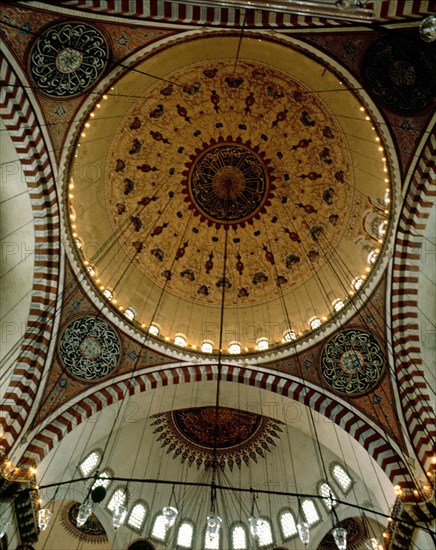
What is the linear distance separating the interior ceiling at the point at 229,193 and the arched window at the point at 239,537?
5.39 metres

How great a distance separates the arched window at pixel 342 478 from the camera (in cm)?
1173

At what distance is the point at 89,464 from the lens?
11961mm

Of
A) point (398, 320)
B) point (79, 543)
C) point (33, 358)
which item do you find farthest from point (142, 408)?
point (398, 320)

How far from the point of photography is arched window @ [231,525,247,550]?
1275cm

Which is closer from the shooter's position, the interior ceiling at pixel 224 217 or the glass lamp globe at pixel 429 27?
the glass lamp globe at pixel 429 27

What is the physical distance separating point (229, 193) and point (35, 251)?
17.1ft

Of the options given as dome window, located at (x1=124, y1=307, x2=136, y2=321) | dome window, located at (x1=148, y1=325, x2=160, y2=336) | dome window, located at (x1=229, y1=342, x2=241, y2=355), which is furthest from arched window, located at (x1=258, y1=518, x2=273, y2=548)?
dome window, located at (x1=124, y1=307, x2=136, y2=321)

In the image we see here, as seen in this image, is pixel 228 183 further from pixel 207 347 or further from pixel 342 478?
pixel 342 478

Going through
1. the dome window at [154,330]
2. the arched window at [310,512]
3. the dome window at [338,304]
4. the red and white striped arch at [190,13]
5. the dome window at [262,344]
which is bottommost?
the arched window at [310,512]

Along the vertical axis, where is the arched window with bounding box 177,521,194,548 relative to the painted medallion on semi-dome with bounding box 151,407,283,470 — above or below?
below

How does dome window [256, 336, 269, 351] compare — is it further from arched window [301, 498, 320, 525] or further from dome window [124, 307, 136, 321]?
arched window [301, 498, 320, 525]

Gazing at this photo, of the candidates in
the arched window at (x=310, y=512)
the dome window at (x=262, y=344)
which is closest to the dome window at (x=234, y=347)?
the dome window at (x=262, y=344)

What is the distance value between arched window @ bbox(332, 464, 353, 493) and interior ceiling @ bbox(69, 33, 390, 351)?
12.4ft

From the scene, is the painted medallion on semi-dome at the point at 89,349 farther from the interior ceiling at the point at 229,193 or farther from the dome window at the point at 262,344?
the dome window at the point at 262,344
